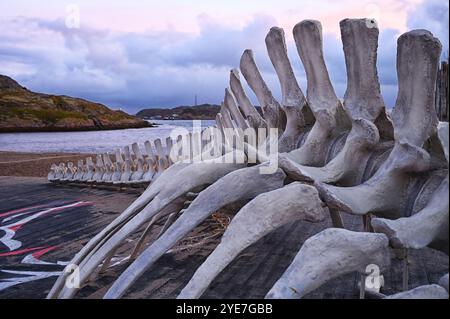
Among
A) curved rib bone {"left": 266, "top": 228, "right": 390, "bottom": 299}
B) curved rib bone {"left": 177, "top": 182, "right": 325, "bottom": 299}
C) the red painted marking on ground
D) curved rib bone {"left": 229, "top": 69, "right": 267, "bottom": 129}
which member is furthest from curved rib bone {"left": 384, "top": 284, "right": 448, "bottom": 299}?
the red painted marking on ground

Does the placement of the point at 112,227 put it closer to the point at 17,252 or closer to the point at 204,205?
the point at 204,205

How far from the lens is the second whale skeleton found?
6.05ft

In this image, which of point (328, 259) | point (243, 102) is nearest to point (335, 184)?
point (328, 259)

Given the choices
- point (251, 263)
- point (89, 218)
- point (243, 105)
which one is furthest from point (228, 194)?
point (89, 218)

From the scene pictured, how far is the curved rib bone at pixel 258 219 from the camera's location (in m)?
1.90

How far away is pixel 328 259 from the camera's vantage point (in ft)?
5.89

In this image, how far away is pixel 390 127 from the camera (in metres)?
2.68

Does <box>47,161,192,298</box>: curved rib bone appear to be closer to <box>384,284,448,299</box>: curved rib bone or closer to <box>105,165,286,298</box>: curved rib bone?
<box>105,165,286,298</box>: curved rib bone

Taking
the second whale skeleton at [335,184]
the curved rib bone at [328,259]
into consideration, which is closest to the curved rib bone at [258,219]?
the second whale skeleton at [335,184]

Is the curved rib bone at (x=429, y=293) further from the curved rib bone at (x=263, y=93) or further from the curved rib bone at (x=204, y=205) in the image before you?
the curved rib bone at (x=263, y=93)

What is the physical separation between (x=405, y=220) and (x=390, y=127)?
0.87 m

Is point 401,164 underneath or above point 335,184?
above

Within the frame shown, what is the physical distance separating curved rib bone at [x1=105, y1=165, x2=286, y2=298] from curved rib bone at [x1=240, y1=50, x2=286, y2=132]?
48.9 inches

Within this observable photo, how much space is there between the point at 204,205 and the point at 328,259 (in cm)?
74
